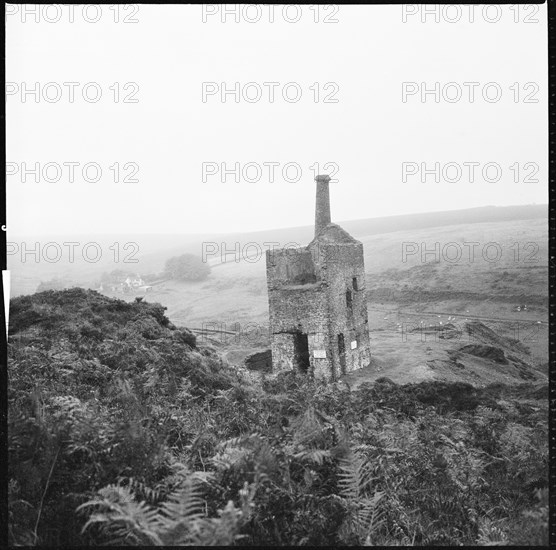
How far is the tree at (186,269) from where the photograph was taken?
72.9 metres

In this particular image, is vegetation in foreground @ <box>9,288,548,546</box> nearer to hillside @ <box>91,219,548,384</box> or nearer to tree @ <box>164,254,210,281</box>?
hillside @ <box>91,219,548,384</box>

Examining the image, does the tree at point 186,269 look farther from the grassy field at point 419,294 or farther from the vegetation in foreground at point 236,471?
the vegetation in foreground at point 236,471

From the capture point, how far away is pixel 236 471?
15.1 ft

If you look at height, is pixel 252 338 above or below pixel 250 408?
below

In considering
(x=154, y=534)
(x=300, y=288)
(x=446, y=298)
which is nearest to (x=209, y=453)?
(x=154, y=534)

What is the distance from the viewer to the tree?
72.9 meters

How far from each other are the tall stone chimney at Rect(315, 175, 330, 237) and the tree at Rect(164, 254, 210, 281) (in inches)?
1697

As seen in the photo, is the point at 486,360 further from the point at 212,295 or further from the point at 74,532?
the point at 212,295

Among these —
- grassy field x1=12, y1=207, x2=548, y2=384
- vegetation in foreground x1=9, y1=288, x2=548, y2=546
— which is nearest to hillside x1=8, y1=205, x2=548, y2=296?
grassy field x1=12, y1=207, x2=548, y2=384

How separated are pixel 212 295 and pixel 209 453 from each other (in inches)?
2477

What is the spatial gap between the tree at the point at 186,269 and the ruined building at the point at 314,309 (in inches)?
1785

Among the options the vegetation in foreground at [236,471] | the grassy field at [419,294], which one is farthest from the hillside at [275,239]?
the vegetation in foreground at [236,471]

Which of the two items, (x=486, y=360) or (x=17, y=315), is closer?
(x=17, y=315)

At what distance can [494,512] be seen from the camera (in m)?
6.07
